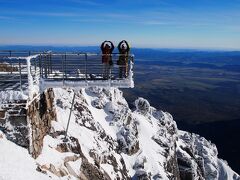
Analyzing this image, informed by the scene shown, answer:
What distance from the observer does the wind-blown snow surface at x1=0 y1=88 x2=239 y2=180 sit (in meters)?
30.7

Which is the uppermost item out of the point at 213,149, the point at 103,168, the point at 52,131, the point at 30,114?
the point at 30,114

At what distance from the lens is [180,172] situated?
66.2 metres

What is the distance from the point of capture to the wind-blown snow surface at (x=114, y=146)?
101ft

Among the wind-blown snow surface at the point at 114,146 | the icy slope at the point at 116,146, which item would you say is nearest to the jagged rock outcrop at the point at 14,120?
the wind-blown snow surface at the point at 114,146

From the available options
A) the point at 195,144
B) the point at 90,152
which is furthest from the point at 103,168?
the point at 195,144

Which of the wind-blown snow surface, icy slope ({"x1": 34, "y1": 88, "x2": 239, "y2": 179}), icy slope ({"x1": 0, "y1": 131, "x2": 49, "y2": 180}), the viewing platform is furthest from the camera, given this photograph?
icy slope ({"x1": 34, "y1": 88, "x2": 239, "y2": 179})

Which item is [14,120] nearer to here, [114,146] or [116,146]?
[114,146]

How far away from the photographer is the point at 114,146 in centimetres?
4925

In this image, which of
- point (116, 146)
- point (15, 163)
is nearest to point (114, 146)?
point (116, 146)

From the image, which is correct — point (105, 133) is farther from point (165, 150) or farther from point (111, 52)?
point (111, 52)

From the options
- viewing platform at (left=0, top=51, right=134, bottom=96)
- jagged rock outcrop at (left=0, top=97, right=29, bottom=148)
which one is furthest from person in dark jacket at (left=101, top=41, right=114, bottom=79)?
jagged rock outcrop at (left=0, top=97, right=29, bottom=148)

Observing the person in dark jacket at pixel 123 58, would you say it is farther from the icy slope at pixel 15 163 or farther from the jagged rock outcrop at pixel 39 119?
the icy slope at pixel 15 163

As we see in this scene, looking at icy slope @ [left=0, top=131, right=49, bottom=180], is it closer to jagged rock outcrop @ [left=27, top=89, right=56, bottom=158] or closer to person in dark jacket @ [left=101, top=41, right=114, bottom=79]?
jagged rock outcrop @ [left=27, top=89, right=56, bottom=158]

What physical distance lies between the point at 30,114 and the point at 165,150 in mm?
38924
